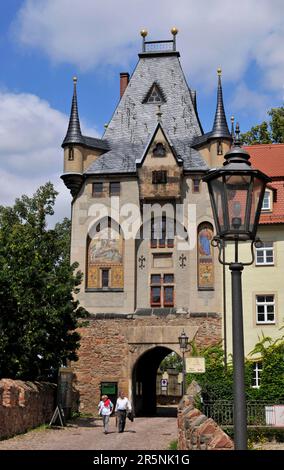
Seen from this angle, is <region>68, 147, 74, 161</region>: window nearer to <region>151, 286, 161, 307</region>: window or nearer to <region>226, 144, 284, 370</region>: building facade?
<region>151, 286, 161, 307</region>: window

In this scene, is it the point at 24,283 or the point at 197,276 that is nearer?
the point at 24,283

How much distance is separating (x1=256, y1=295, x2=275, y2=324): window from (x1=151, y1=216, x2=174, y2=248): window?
6.31 m

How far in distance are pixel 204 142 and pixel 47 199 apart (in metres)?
12.5

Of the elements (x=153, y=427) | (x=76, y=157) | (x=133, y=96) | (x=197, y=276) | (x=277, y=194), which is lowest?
(x=153, y=427)

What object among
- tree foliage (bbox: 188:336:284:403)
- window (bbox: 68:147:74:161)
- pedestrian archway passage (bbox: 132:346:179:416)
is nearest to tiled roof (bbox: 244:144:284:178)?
tree foliage (bbox: 188:336:284:403)

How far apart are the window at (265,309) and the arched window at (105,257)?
7.63 m

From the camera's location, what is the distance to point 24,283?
2611 cm

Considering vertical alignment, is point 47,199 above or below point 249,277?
above

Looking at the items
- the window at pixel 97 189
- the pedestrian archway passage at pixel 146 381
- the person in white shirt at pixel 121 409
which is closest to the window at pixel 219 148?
the window at pixel 97 189

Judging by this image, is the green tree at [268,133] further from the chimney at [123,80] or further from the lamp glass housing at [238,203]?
the lamp glass housing at [238,203]

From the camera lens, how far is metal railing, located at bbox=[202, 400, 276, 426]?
76.4 feet

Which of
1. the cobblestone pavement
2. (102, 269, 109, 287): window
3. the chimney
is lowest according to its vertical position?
the cobblestone pavement

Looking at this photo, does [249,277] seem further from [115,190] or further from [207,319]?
[115,190]

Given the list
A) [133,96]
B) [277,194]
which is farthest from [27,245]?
[133,96]
